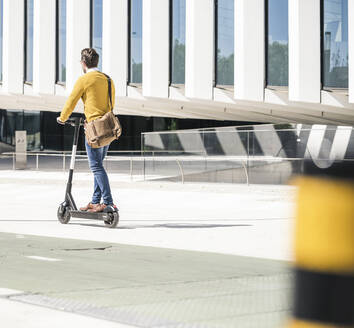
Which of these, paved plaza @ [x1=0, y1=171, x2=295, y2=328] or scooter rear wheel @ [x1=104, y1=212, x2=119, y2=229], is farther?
scooter rear wheel @ [x1=104, y1=212, x2=119, y2=229]

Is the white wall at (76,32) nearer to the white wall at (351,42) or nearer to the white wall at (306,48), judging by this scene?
the white wall at (306,48)

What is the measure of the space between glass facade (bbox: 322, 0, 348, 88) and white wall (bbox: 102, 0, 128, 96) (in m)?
9.19

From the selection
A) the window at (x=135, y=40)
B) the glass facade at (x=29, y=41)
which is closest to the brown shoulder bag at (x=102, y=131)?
the window at (x=135, y=40)

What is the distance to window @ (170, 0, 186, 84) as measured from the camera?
89.1 feet

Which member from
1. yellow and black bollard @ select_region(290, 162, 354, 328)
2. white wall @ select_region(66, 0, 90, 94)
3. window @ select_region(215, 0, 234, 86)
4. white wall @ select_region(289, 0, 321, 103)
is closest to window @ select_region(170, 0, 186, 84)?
window @ select_region(215, 0, 234, 86)

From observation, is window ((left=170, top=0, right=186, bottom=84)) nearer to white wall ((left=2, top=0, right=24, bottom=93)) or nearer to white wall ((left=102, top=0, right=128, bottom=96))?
white wall ((left=102, top=0, right=128, bottom=96))

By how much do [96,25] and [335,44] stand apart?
38.2 ft

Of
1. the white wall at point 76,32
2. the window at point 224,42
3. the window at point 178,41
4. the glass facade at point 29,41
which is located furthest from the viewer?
the glass facade at point 29,41

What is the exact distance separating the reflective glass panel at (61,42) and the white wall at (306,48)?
12448 mm

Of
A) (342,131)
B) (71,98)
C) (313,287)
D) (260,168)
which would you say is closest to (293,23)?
(260,168)

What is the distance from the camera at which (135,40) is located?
95.5ft

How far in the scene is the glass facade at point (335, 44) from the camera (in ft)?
72.8

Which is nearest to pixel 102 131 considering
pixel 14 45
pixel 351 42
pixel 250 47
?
pixel 351 42

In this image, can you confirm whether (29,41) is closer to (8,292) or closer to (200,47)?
(200,47)
